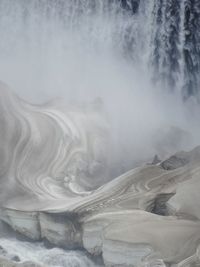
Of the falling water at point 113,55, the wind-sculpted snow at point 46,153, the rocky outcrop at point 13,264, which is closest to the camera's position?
the rocky outcrop at point 13,264

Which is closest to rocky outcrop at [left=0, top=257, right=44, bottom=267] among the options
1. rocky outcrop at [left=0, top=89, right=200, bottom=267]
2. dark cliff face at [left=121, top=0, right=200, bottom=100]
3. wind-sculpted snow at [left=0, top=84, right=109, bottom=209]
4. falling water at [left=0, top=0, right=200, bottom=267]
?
rocky outcrop at [left=0, top=89, right=200, bottom=267]

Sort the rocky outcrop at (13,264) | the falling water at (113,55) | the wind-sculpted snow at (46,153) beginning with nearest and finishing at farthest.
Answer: the rocky outcrop at (13,264) < the wind-sculpted snow at (46,153) < the falling water at (113,55)

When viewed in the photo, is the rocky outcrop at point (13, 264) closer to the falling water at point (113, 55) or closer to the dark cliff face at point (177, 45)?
the falling water at point (113, 55)

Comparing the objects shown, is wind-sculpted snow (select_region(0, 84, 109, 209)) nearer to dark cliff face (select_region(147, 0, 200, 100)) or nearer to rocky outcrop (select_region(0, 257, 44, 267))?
rocky outcrop (select_region(0, 257, 44, 267))

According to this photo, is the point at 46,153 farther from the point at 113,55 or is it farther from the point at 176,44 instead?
the point at 113,55

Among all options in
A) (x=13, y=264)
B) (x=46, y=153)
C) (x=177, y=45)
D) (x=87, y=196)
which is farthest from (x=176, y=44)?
(x=13, y=264)

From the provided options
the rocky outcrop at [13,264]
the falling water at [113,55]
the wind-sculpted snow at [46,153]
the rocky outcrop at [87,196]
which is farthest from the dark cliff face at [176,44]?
the rocky outcrop at [13,264]

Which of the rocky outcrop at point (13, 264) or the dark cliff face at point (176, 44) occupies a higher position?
the dark cliff face at point (176, 44)

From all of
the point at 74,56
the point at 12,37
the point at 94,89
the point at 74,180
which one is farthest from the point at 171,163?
the point at 12,37

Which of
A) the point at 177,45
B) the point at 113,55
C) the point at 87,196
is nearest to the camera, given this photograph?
the point at 87,196
